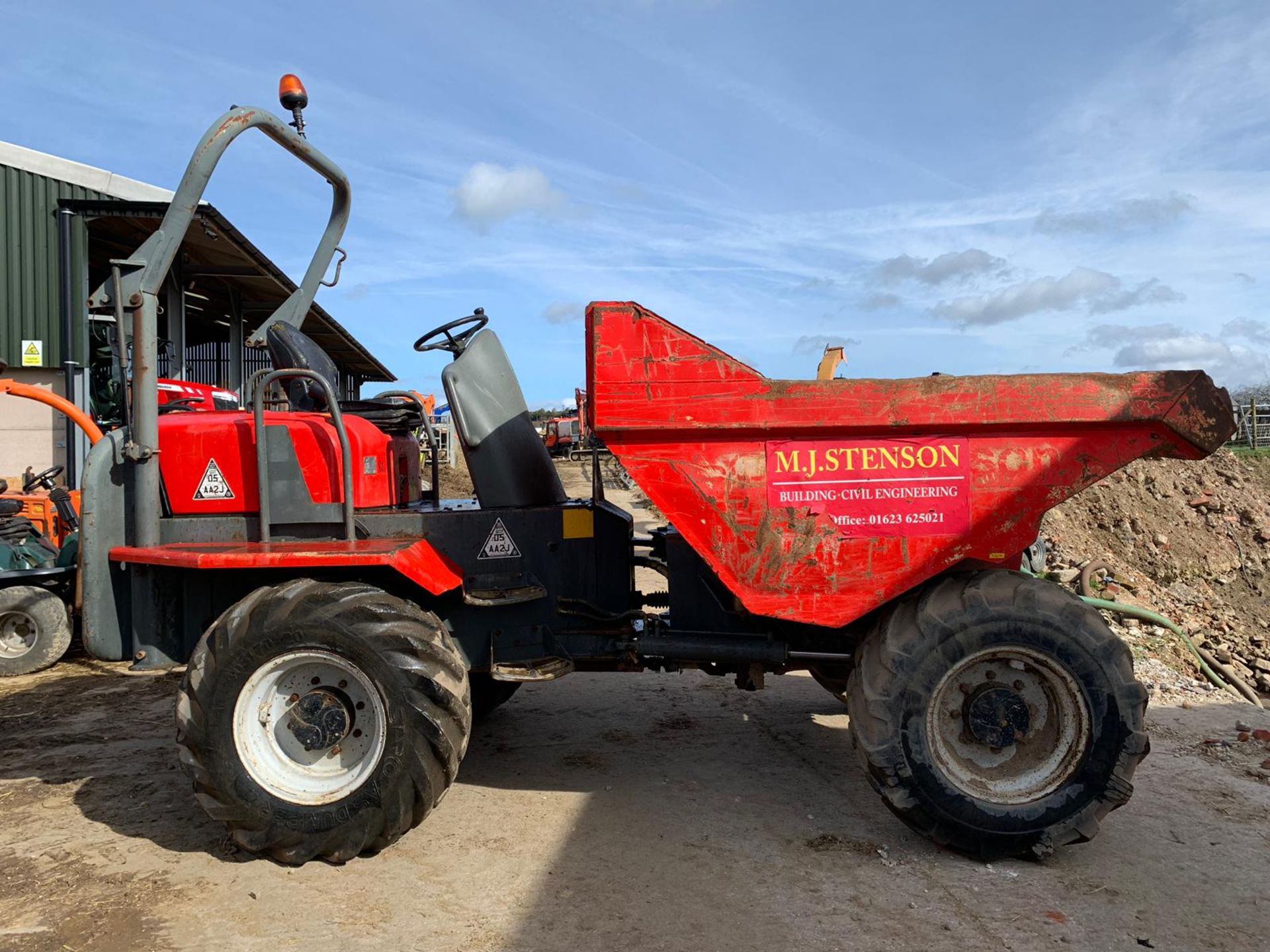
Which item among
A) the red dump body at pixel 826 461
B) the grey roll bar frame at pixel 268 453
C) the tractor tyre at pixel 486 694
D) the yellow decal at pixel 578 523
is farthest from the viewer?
the tractor tyre at pixel 486 694

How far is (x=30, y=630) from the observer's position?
7137mm

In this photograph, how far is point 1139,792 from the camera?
417cm

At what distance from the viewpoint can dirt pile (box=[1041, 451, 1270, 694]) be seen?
34.9 ft

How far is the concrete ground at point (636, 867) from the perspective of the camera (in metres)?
3.04

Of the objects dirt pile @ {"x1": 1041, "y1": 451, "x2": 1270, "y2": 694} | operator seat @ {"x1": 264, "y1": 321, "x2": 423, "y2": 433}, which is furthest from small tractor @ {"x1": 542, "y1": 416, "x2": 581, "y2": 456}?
operator seat @ {"x1": 264, "y1": 321, "x2": 423, "y2": 433}

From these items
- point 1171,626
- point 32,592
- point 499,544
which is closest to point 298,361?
point 499,544

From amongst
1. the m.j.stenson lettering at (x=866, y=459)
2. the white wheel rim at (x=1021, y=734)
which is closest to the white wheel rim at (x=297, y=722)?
the m.j.stenson lettering at (x=866, y=459)

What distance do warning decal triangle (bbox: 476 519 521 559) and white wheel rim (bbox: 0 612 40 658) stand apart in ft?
16.2

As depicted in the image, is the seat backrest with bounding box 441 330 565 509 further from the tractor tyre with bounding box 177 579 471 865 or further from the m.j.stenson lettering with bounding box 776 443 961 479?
the m.j.stenson lettering with bounding box 776 443 961 479

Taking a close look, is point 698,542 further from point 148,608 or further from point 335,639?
point 148,608

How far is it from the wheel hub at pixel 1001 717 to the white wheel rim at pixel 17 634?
689 cm

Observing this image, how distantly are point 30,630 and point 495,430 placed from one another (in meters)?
5.09

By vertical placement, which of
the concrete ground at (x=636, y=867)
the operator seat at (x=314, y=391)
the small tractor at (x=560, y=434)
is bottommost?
the concrete ground at (x=636, y=867)

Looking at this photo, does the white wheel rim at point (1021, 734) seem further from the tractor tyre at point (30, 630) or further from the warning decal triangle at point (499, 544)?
the tractor tyre at point (30, 630)
